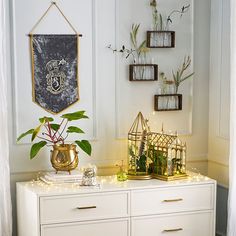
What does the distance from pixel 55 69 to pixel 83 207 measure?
3.10 ft

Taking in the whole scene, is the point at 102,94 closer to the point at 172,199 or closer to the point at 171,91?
the point at 171,91

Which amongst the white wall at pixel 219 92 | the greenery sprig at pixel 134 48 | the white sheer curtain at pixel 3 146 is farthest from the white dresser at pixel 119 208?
the greenery sprig at pixel 134 48

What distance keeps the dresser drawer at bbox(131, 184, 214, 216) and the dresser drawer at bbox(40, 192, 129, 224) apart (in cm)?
9

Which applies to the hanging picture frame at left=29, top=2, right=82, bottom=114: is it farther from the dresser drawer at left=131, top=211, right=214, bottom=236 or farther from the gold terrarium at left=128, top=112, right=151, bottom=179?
the dresser drawer at left=131, top=211, right=214, bottom=236

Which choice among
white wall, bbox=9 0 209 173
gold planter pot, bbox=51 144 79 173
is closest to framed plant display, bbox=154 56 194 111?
white wall, bbox=9 0 209 173

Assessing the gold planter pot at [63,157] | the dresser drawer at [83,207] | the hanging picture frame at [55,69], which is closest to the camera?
the dresser drawer at [83,207]

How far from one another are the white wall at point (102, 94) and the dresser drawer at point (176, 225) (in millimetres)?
532

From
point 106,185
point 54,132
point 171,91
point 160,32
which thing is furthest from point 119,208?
point 160,32

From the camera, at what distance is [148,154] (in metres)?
3.79

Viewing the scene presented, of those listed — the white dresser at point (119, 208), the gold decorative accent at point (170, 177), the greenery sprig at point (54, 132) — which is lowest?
the white dresser at point (119, 208)

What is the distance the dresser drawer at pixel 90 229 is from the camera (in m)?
3.35

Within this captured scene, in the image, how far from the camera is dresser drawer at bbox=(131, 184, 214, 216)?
3.55 m

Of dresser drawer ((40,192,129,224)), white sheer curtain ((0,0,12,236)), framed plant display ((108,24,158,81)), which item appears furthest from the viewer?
framed plant display ((108,24,158,81))

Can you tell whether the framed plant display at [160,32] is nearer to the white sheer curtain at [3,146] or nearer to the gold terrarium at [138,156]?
the gold terrarium at [138,156]
